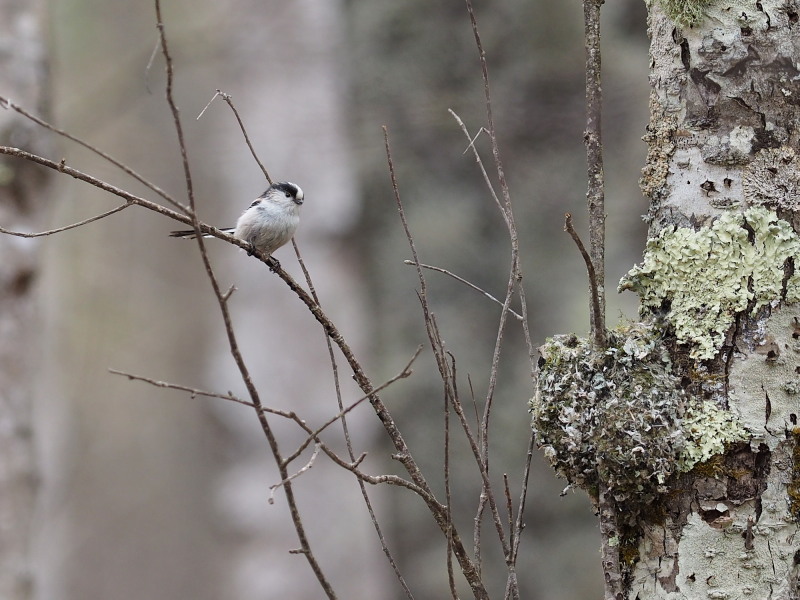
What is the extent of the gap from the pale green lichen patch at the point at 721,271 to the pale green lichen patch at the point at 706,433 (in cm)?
9

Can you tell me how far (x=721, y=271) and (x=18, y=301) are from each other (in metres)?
2.18

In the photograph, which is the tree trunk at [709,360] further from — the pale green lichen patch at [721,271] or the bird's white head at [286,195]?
the bird's white head at [286,195]

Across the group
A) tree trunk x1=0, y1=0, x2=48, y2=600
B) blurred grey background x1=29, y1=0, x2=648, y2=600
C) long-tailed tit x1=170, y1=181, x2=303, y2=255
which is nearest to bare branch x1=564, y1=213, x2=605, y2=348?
long-tailed tit x1=170, y1=181, x2=303, y2=255

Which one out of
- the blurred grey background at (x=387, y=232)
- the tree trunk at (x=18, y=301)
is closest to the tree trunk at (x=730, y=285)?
the tree trunk at (x=18, y=301)

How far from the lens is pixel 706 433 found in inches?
50.6

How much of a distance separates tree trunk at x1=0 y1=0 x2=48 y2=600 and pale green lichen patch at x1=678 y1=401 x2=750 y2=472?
2.10 meters

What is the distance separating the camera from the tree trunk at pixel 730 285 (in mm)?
1268

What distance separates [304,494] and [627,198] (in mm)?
2273

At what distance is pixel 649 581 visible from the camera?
1.32 m

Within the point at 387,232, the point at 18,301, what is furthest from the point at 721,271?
the point at 387,232

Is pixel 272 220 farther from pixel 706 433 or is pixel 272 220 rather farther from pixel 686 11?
pixel 706 433

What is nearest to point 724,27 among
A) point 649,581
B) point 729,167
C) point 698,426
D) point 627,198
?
point 729,167

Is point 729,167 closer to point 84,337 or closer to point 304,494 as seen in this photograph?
point 304,494

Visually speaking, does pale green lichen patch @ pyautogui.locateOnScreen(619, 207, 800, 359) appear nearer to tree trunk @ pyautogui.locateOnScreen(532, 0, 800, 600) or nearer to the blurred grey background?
tree trunk @ pyautogui.locateOnScreen(532, 0, 800, 600)
